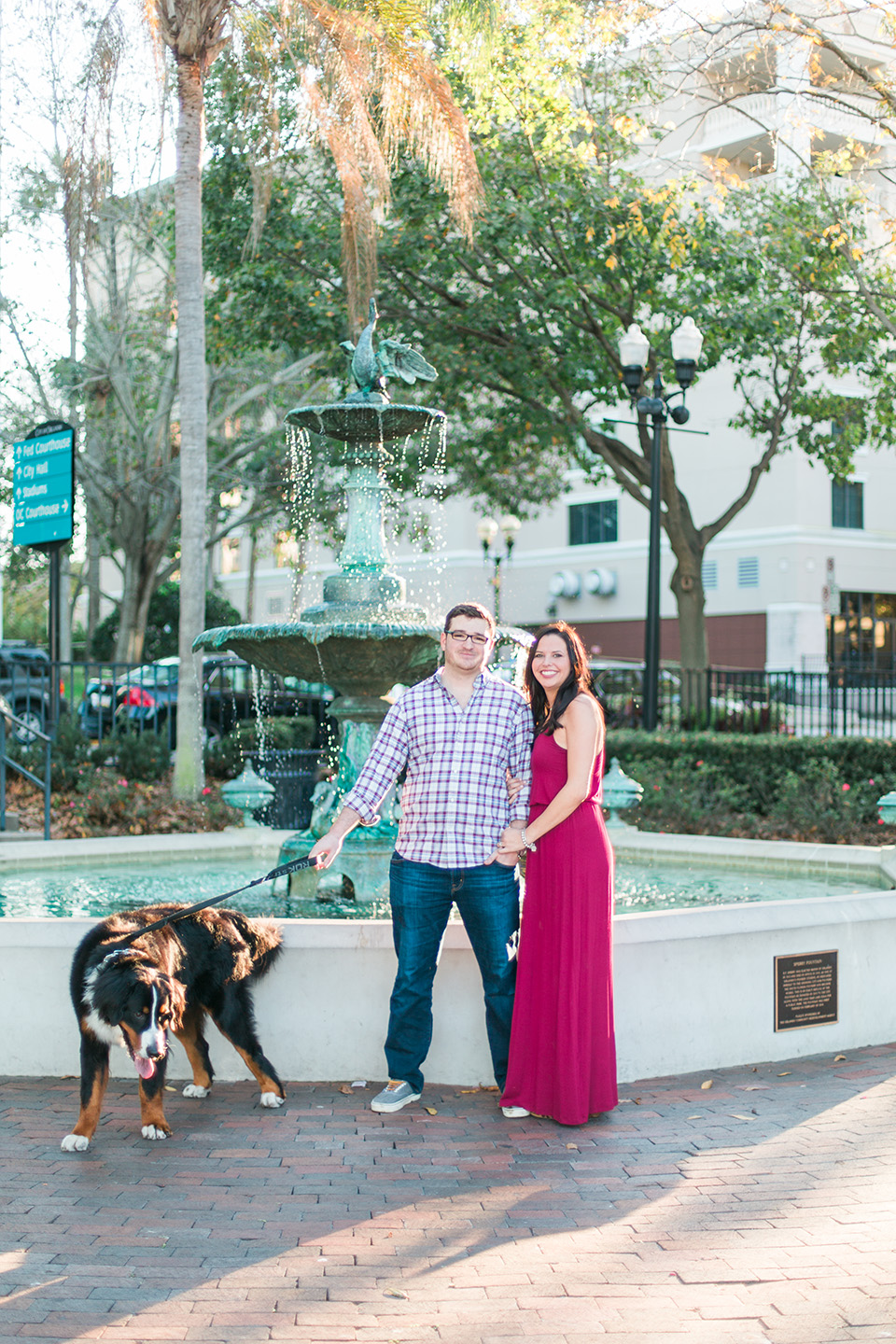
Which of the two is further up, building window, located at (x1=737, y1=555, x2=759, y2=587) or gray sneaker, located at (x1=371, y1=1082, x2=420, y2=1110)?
building window, located at (x1=737, y1=555, x2=759, y2=587)

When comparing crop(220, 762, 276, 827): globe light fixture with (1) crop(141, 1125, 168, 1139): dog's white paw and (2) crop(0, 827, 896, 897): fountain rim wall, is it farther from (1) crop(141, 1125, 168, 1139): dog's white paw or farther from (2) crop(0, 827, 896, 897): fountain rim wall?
(1) crop(141, 1125, 168, 1139): dog's white paw

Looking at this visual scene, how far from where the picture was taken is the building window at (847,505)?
3641cm

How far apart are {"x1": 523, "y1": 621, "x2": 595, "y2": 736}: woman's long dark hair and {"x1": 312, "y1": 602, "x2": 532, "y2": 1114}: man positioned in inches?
2.5

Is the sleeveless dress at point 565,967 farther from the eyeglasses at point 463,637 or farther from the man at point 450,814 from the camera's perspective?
the eyeglasses at point 463,637

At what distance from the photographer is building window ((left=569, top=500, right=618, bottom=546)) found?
4112cm

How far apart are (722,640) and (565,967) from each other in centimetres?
3365

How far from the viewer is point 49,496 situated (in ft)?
45.1

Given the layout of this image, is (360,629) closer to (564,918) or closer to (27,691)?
(564,918)

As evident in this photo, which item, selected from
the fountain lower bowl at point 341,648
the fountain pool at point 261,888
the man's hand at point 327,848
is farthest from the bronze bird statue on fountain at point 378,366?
the man's hand at point 327,848

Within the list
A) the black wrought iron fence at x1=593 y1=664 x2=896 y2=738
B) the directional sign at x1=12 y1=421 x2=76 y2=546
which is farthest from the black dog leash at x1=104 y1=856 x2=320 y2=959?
the black wrought iron fence at x1=593 y1=664 x2=896 y2=738

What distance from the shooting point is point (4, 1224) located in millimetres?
4043

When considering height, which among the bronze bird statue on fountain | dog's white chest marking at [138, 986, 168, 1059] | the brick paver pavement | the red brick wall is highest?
the bronze bird statue on fountain

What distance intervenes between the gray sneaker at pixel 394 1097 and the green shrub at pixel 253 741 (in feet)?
29.8

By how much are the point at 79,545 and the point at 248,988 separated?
3212 cm
